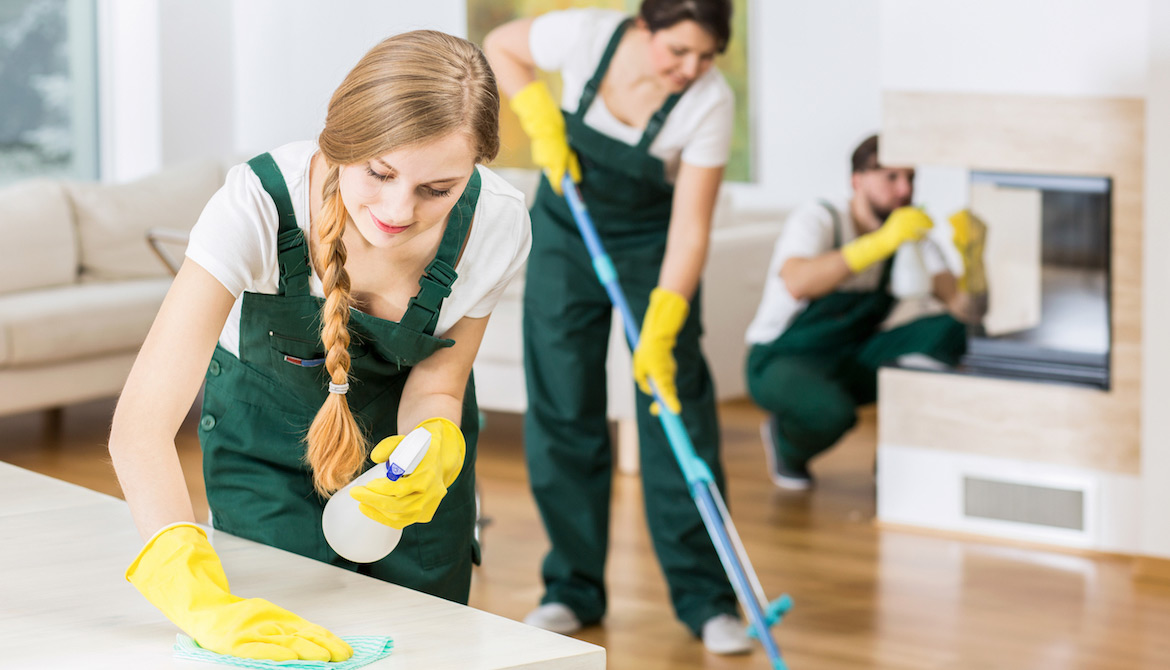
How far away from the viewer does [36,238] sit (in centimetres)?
481

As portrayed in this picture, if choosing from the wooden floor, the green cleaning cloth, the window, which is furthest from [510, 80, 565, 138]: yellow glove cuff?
the window

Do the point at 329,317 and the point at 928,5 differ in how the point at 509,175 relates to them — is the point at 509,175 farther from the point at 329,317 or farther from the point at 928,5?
the point at 329,317

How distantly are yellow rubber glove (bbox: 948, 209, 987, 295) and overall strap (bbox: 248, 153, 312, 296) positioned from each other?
263 cm

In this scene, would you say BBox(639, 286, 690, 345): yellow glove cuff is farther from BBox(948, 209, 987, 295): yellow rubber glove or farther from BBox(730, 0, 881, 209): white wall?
BBox(730, 0, 881, 209): white wall

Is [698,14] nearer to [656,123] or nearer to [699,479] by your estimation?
[656,123]

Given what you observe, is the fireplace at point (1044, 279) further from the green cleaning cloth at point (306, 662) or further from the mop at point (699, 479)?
the green cleaning cloth at point (306, 662)

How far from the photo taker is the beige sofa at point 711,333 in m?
4.25

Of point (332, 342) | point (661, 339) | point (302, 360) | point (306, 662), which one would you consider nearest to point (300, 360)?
point (302, 360)

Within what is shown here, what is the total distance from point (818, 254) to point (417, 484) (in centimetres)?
284

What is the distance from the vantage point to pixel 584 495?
9.46ft

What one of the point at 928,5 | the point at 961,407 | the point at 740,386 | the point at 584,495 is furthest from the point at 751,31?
the point at 584,495

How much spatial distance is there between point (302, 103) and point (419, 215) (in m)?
5.47

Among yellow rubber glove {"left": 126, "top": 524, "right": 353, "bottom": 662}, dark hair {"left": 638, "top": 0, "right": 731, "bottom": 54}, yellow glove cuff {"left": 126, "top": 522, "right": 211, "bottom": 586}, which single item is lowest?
yellow rubber glove {"left": 126, "top": 524, "right": 353, "bottom": 662}

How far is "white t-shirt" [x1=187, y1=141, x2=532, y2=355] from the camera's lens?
49.8 inches
